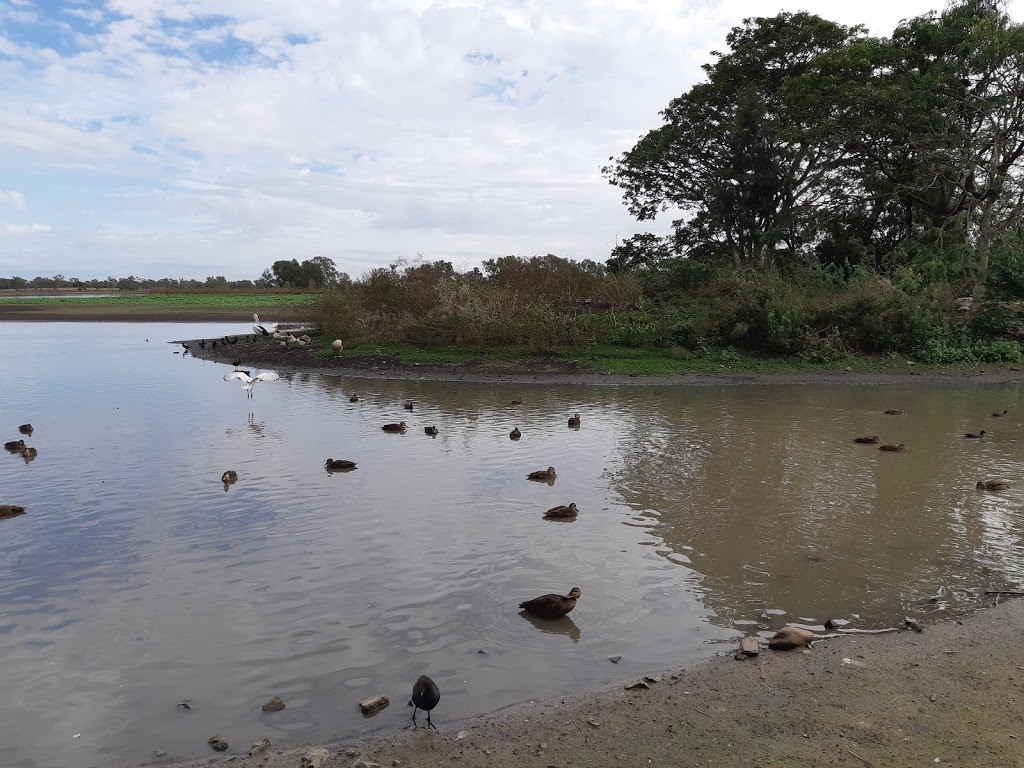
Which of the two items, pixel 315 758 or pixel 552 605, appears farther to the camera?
pixel 552 605

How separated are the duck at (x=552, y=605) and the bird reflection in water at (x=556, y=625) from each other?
0.14 ft

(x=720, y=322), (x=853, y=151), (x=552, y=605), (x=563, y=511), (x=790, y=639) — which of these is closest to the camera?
(x=790, y=639)

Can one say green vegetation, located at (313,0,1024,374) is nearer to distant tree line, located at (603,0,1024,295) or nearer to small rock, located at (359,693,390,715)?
distant tree line, located at (603,0,1024,295)

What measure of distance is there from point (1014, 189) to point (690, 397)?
16755mm

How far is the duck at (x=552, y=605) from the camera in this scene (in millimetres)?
5496

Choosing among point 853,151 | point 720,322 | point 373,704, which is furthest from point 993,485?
point 853,151

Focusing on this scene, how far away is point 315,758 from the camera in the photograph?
153 inches

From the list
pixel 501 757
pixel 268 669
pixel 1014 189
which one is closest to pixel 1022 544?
pixel 501 757

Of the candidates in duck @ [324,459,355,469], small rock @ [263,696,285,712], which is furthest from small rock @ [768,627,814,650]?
duck @ [324,459,355,469]

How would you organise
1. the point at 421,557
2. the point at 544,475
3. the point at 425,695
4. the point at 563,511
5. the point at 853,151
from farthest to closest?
1. the point at 853,151
2. the point at 544,475
3. the point at 563,511
4. the point at 421,557
5. the point at 425,695

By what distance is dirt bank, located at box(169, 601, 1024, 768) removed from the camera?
3795 millimetres

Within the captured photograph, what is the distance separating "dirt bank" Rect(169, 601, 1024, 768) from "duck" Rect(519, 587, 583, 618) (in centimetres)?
94

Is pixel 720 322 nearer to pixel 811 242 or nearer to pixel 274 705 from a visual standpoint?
pixel 811 242

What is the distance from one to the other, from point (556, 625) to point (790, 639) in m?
1.65
